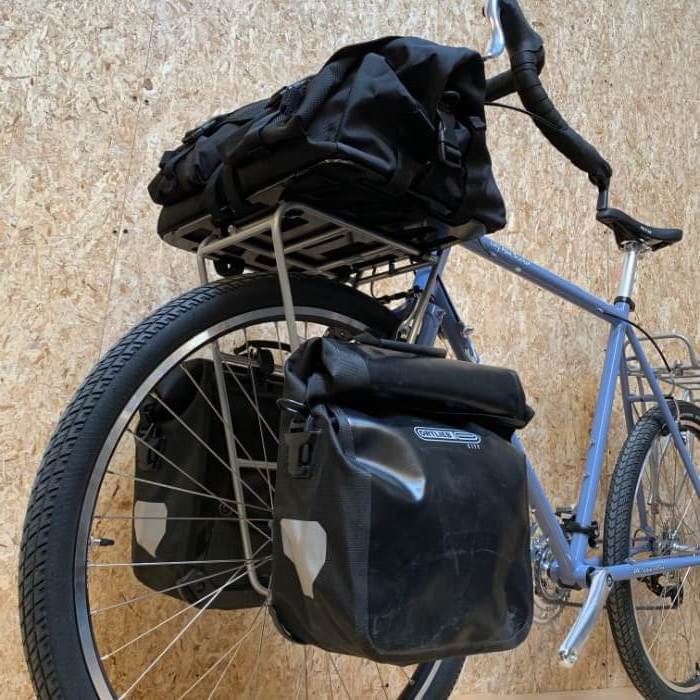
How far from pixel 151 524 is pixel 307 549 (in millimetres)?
331

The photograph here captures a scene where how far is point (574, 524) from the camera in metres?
1.31

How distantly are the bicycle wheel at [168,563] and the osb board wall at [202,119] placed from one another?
0.59 ft

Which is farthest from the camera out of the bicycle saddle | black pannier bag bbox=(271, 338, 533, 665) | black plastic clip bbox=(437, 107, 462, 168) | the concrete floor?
the concrete floor

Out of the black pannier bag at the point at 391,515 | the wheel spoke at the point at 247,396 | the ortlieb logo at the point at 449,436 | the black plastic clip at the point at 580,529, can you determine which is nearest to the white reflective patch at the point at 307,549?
the black pannier bag at the point at 391,515

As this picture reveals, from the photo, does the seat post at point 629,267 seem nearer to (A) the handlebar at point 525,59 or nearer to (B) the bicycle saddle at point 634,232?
(B) the bicycle saddle at point 634,232

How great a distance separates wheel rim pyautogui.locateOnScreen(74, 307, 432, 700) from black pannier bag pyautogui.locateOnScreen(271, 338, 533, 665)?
156 mm

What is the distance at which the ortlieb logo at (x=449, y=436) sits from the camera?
795 mm

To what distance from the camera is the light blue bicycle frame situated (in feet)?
3.68

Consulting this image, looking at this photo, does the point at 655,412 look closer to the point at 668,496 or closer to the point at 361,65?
the point at 668,496

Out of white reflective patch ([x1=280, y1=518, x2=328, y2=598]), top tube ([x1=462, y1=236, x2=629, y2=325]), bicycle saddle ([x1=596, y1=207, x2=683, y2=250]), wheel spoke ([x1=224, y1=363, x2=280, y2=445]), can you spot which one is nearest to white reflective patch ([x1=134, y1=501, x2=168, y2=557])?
wheel spoke ([x1=224, y1=363, x2=280, y2=445])

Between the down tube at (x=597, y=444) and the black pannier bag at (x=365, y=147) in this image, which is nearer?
the black pannier bag at (x=365, y=147)

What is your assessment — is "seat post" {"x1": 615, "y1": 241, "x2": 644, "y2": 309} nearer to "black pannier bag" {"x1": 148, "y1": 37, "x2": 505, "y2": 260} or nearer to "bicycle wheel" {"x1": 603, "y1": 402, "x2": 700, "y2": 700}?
"bicycle wheel" {"x1": 603, "y1": 402, "x2": 700, "y2": 700}

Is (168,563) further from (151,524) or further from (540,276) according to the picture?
(540,276)

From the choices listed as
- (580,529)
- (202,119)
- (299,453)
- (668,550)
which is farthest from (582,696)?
(202,119)
